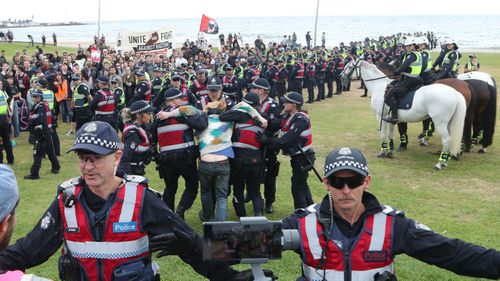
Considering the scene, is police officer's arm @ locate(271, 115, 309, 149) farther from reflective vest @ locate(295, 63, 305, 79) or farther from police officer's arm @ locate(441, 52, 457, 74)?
reflective vest @ locate(295, 63, 305, 79)

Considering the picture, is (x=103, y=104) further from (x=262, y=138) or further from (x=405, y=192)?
(x=405, y=192)

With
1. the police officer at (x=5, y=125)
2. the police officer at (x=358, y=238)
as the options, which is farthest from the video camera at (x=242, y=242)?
the police officer at (x=5, y=125)

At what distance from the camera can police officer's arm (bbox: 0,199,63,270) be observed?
9.96ft

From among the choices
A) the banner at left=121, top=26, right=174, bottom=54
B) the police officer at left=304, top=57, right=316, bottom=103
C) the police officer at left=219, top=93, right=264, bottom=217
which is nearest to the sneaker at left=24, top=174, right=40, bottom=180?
the police officer at left=219, top=93, right=264, bottom=217

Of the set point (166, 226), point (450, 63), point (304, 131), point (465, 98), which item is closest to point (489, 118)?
point (465, 98)

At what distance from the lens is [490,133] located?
1207cm

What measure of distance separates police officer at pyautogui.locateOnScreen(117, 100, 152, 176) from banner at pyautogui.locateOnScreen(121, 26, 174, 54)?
54.9 feet

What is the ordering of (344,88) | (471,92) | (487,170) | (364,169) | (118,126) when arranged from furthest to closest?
(344,88)
(118,126)
(471,92)
(487,170)
(364,169)

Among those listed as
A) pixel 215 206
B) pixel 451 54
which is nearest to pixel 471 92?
pixel 451 54

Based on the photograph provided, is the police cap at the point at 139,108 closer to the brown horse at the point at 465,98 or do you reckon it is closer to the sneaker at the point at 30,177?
the sneaker at the point at 30,177

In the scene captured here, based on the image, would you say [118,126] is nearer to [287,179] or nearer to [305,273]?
[287,179]

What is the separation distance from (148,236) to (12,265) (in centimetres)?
82

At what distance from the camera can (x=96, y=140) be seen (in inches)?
121

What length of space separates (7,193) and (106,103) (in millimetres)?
10070
